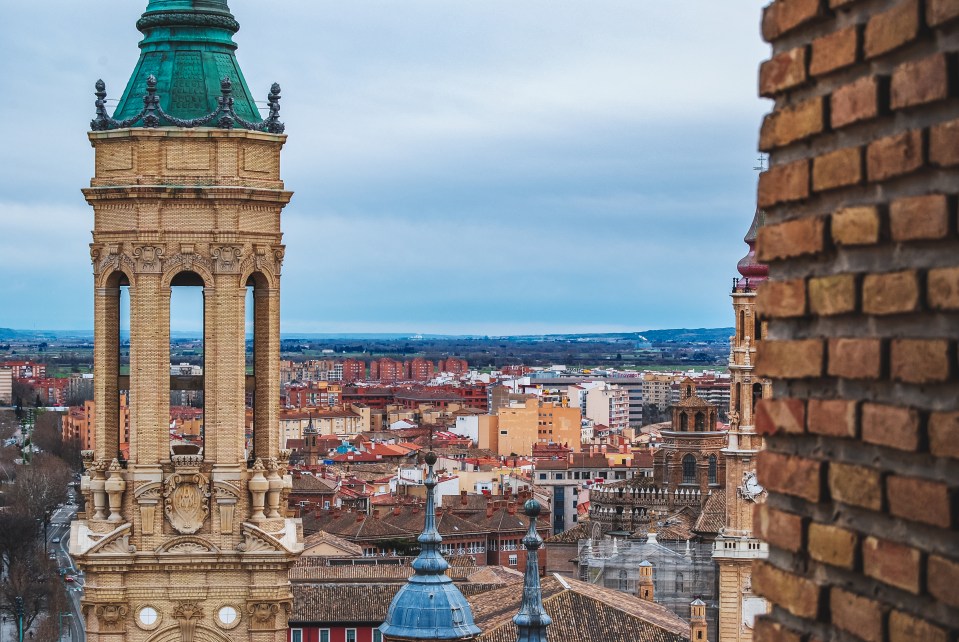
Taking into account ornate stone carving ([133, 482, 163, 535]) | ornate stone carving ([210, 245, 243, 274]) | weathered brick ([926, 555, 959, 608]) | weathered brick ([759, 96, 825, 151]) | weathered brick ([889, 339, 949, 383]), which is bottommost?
ornate stone carving ([133, 482, 163, 535])

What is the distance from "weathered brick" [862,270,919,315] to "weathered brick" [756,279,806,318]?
287 millimetres

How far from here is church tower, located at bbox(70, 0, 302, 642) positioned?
1833cm

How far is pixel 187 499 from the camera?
18344 mm

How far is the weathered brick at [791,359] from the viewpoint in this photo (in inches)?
169

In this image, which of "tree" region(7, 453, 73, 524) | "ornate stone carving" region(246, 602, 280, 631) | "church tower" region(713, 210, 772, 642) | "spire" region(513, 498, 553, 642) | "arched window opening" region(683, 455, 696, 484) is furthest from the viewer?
"tree" region(7, 453, 73, 524)

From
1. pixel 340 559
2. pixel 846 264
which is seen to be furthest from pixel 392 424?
pixel 846 264

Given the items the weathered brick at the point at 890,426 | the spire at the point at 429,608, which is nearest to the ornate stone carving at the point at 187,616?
the spire at the point at 429,608

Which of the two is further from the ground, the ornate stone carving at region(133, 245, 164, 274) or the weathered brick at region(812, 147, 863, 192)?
the ornate stone carving at region(133, 245, 164, 274)

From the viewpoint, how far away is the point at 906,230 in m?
3.91

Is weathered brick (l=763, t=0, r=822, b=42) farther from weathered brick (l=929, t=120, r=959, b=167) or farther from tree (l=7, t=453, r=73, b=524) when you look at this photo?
tree (l=7, t=453, r=73, b=524)

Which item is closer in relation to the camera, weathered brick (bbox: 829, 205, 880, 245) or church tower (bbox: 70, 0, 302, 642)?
weathered brick (bbox: 829, 205, 880, 245)

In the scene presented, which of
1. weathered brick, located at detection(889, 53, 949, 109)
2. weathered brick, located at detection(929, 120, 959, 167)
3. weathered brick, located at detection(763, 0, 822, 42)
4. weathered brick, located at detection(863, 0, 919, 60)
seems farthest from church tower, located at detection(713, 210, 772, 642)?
weathered brick, located at detection(929, 120, 959, 167)

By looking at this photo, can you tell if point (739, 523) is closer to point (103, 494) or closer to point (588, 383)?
point (103, 494)

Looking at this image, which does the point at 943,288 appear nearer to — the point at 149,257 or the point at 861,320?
the point at 861,320
